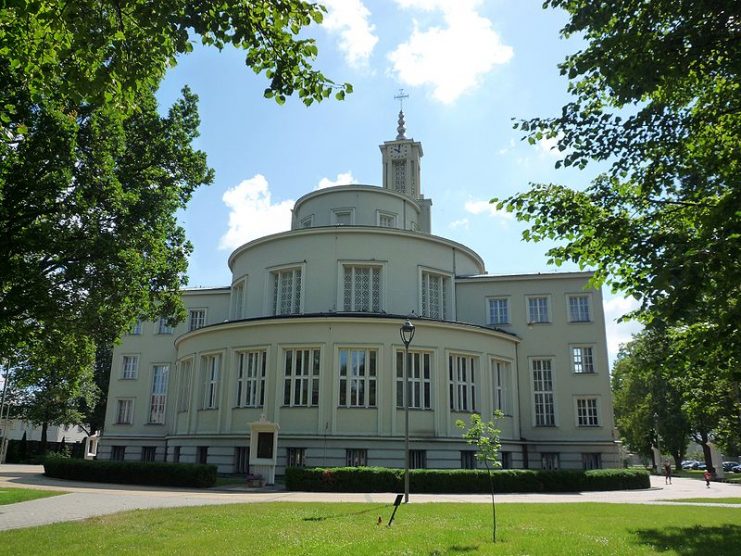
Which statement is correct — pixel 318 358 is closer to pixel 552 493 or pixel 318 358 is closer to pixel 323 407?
pixel 323 407

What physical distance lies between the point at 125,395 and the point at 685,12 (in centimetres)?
4126

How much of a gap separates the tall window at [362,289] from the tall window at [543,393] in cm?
1114

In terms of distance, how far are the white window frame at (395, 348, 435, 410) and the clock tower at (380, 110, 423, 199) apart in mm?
25058

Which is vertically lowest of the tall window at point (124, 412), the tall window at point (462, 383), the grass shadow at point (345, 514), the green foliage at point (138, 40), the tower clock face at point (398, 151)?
the grass shadow at point (345, 514)

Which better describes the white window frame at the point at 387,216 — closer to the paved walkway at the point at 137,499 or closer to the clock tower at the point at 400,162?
the clock tower at the point at 400,162

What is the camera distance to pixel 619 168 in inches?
473

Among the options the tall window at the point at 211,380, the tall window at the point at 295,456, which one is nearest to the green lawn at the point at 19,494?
the tall window at the point at 211,380

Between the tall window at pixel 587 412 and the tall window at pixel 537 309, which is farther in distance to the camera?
the tall window at pixel 537 309

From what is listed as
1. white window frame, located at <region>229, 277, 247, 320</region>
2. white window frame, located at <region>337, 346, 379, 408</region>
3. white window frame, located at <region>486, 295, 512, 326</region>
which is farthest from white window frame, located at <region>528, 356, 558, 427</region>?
white window frame, located at <region>229, 277, 247, 320</region>

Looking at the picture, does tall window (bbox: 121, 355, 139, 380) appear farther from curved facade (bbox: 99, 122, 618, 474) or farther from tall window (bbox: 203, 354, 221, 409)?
tall window (bbox: 203, 354, 221, 409)

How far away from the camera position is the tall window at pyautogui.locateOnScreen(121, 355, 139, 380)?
42250 mm

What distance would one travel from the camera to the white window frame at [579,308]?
37.1 metres

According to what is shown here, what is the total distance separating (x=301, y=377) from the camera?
29234mm

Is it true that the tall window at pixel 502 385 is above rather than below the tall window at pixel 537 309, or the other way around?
below
